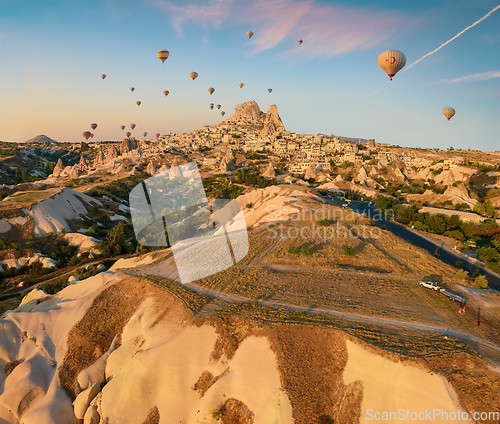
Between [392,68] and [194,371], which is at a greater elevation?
[392,68]

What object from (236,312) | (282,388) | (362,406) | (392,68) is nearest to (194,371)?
(236,312)

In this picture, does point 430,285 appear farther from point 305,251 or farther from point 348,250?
point 305,251

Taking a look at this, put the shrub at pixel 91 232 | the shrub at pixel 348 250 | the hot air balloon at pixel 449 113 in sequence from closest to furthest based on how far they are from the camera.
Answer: the shrub at pixel 348 250 < the shrub at pixel 91 232 < the hot air balloon at pixel 449 113

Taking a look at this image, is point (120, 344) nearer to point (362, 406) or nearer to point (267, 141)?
point (362, 406)

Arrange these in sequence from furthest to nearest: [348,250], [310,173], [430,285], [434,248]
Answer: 1. [310,173]
2. [434,248]
3. [348,250]
4. [430,285]

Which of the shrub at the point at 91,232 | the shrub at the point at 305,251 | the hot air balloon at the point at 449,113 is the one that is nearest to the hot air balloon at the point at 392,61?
the shrub at the point at 305,251

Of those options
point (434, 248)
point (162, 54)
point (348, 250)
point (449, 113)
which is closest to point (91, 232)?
point (162, 54)

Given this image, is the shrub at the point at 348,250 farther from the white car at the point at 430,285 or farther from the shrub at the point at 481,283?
the shrub at the point at 481,283

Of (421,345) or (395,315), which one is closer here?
(421,345)
